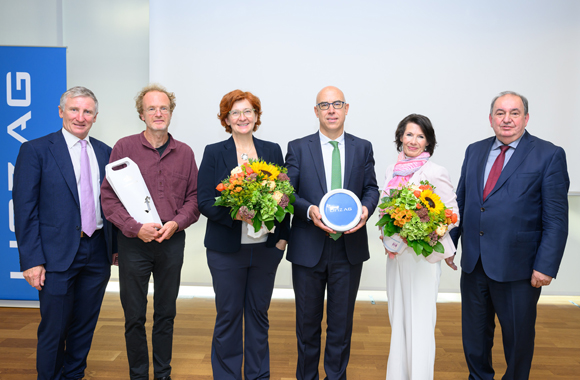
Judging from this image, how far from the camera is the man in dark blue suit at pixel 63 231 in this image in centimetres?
246

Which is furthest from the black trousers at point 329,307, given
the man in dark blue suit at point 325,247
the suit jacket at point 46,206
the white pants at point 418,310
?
the suit jacket at point 46,206

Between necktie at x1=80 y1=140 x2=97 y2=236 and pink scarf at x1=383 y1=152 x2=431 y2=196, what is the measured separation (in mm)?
1916

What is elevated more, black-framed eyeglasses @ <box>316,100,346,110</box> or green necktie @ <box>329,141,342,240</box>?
black-framed eyeglasses @ <box>316,100,346,110</box>

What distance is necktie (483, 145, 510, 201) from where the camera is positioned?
2.54 meters

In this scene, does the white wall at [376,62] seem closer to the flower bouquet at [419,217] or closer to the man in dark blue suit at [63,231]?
the man in dark blue suit at [63,231]

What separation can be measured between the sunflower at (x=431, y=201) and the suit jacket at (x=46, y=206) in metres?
2.13

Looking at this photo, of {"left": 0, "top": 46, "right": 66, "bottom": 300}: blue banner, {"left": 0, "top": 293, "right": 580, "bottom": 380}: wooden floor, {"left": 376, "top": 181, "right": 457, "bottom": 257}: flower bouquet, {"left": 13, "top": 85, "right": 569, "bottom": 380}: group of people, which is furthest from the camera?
{"left": 0, "top": 46, "right": 66, "bottom": 300}: blue banner

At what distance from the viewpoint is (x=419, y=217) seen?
216 centimetres

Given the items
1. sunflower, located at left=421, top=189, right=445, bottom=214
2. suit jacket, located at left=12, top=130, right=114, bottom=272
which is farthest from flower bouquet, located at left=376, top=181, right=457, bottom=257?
suit jacket, located at left=12, top=130, right=114, bottom=272

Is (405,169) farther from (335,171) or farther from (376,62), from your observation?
(376,62)

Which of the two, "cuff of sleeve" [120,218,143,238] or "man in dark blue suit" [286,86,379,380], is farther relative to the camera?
"man in dark blue suit" [286,86,379,380]

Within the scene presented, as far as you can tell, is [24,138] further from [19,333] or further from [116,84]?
[19,333]

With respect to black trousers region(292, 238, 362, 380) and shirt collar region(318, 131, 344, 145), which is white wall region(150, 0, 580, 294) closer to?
shirt collar region(318, 131, 344, 145)

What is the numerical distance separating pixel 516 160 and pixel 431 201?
0.72 m
